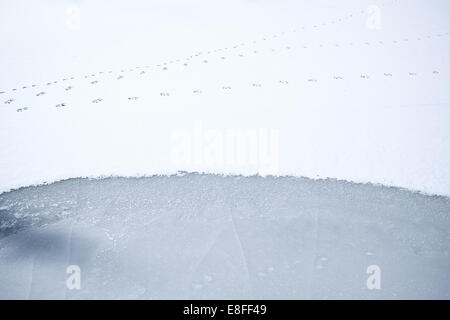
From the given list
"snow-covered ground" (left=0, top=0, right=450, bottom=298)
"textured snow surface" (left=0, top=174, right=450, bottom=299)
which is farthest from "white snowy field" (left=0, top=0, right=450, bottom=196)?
"textured snow surface" (left=0, top=174, right=450, bottom=299)

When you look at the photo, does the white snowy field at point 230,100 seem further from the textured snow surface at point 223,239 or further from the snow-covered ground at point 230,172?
the textured snow surface at point 223,239

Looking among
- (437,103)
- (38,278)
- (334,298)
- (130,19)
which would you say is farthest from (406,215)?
(130,19)

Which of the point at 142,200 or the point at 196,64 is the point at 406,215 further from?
the point at 196,64

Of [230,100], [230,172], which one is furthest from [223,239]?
[230,100]

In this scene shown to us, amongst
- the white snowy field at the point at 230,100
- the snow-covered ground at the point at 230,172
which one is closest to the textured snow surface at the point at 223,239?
the snow-covered ground at the point at 230,172
